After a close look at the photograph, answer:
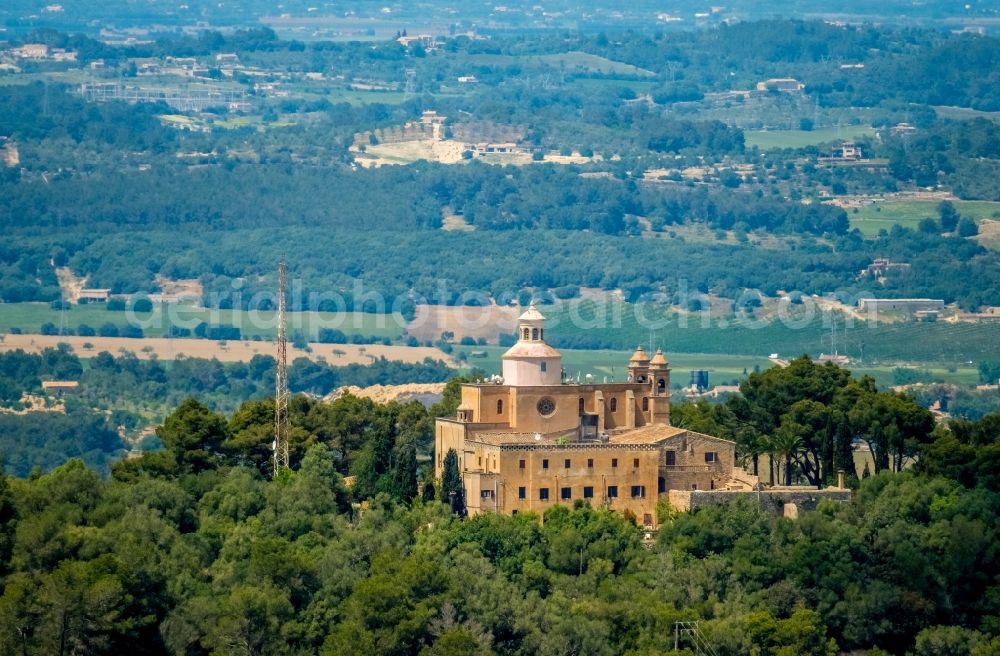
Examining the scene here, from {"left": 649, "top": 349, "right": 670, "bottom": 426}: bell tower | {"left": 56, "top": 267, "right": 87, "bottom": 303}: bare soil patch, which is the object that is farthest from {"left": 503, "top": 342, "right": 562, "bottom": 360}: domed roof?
{"left": 56, "top": 267, "right": 87, "bottom": 303}: bare soil patch

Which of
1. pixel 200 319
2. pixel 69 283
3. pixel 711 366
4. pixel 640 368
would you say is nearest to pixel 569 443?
pixel 640 368

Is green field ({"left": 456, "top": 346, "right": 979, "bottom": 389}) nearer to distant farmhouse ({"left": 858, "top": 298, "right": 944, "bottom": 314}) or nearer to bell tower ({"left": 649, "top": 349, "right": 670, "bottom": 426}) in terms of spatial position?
distant farmhouse ({"left": 858, "top": 298, "right": 944, "bottom": 314})

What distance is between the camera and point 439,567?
240 feet

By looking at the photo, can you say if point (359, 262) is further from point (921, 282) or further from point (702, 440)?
Result: point (702, 440)

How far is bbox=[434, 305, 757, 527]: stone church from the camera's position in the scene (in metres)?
76.0

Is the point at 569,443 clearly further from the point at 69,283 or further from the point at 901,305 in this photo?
the point at 69,283

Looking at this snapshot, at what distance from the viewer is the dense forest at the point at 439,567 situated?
70688mm

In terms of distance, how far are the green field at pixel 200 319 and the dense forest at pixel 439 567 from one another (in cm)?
9258

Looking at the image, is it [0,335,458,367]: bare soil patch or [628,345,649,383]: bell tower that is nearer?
[628,345,649,383]: bell tower

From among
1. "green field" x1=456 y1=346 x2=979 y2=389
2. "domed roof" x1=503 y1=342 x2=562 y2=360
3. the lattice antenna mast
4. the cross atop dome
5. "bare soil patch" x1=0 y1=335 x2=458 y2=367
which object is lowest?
"bare soil patch" x1=0 y1=335 x2=458 y2=367

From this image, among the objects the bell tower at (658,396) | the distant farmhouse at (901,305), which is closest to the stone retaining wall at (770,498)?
the bell tower at (658,396)

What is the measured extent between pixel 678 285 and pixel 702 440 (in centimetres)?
10990

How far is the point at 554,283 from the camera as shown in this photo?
192 metres

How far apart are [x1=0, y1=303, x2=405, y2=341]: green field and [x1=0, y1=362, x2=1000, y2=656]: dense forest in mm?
92584
